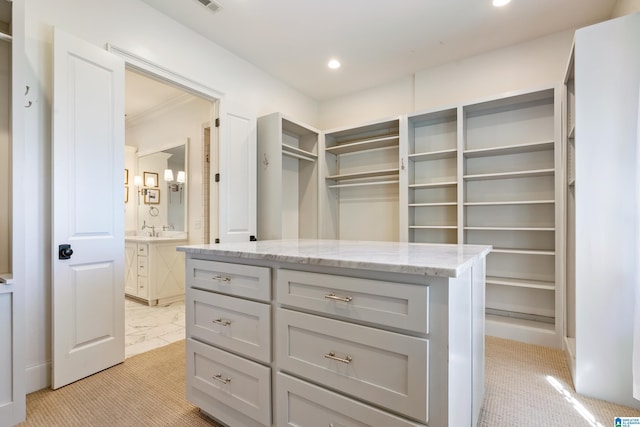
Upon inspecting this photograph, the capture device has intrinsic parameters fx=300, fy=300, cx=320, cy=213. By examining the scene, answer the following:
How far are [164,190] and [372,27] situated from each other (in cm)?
381

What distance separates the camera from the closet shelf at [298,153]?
3.62 meters

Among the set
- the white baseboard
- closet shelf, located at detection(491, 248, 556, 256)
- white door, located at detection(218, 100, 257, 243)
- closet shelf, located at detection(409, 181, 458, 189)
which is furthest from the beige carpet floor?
closet shelf, located at detection(409, 181, 458, 189)

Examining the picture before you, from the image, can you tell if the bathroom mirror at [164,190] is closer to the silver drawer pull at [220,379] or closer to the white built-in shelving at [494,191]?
the white built-in shelving at [494,191]

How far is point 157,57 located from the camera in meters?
2.57

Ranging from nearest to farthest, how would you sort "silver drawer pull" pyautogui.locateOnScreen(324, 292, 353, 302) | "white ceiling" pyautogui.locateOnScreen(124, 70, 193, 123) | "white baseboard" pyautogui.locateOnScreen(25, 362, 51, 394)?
1. "silver drawer pull" pyautogui.locateOnScreen(324, 292, 353, 302)
2. "white baseboard" pyautogui.locateOnScreen(25, 362, 51, 394)
3. "white ceiling" pyautogui.locateOnScreen(124, 70, 193, 123)

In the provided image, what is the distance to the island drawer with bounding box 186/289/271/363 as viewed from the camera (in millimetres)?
1362

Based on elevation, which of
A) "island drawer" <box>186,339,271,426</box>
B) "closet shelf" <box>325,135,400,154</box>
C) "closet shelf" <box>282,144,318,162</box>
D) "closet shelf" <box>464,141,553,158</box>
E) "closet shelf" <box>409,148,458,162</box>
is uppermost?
"closet shelf" <box>325,135,400,154</box>

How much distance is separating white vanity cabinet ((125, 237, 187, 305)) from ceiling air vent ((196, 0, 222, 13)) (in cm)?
273

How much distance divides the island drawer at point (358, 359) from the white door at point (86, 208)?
164 cm

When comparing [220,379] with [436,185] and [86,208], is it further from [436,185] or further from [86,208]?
[436,185]

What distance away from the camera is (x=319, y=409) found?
119 centimetres

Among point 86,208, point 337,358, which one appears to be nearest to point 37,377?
point 86,208

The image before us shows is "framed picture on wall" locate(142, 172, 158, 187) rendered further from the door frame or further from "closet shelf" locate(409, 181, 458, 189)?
"closet shelf" locate(409, 181, 458, 189)

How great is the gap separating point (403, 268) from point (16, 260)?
6.63ft
